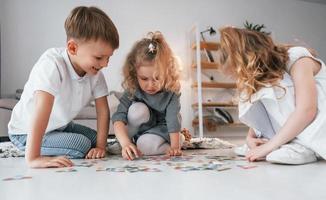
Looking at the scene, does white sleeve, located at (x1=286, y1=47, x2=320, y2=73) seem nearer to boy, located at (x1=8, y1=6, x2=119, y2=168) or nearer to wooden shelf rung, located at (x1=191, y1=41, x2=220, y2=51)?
boy, located at (x1=8, y1=6, x2=119, y2=168)

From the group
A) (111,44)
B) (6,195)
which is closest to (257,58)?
(111,44)

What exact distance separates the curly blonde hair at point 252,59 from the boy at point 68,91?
19.0 inches

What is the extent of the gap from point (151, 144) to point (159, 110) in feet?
0.61

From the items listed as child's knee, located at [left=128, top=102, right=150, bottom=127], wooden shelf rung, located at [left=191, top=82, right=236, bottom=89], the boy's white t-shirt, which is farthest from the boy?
wooden shelf rung, located at [left=191, top=82, right=236, bottom=89]

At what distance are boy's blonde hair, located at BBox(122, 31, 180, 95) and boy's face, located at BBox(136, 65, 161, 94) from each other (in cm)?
2

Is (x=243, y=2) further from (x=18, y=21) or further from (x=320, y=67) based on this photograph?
(x=320, y=67)

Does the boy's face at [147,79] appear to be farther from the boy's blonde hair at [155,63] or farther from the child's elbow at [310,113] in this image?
the child's elbow at [310,113]

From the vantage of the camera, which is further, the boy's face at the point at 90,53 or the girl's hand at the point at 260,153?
the boy's face at the point at 90,53

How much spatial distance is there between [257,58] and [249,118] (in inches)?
10.1

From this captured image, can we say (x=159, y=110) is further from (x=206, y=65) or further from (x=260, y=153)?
(x=206, y=65)

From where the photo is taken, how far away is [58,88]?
1.34 meters

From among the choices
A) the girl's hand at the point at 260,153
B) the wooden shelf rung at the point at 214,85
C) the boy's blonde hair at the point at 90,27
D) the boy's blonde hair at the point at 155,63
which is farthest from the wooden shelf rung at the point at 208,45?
the girl's hand at the point at 260,153

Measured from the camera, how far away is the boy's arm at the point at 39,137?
1174 millimetres

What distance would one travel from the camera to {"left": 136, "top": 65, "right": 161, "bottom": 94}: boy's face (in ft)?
5.05
